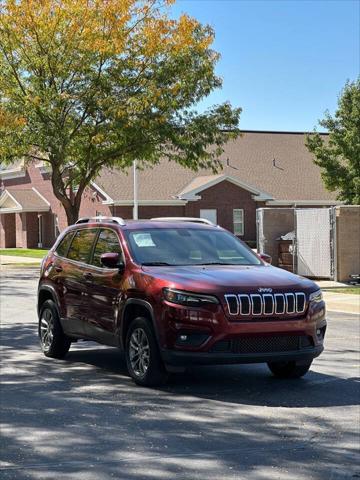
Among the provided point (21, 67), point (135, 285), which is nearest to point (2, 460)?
point (135, 285)

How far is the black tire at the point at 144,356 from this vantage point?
7.83m

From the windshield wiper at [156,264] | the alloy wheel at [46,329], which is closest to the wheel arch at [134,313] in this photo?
the windshield wiper at [156,264]

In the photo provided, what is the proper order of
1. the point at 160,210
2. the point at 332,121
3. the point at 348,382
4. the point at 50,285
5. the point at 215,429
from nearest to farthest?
the point at 215,429
the point at 348,382
the point at 50,285
the point at 332,121
the point at 160,210

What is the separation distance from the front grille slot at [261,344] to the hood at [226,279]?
0.48 m

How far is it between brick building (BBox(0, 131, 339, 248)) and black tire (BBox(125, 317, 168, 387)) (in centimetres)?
3314

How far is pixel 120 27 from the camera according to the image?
95.3 ft

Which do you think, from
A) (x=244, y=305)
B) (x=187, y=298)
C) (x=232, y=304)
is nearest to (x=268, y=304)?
(x=244, y=305)

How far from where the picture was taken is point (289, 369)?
27.8 ft

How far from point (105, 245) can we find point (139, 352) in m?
1.67

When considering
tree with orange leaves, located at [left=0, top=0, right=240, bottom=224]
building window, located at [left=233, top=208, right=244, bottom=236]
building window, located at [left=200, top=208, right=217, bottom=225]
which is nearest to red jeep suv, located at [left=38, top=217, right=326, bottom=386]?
tree with orange leaves, located at [left=0, top=0, right=240, bottom=224]

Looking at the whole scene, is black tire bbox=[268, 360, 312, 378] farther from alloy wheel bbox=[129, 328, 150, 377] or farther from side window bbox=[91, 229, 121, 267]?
side window bbox=[91, 229, 121, 267]

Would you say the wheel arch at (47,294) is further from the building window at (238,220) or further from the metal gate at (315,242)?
the building window at (238,220)

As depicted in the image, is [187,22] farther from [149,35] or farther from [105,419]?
[105,419]

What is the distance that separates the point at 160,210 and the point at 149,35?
54.2 feet
